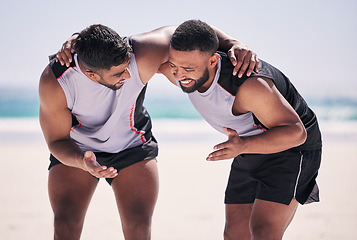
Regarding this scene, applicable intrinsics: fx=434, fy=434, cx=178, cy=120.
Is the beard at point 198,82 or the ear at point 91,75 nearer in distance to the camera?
the ear at point 91,75

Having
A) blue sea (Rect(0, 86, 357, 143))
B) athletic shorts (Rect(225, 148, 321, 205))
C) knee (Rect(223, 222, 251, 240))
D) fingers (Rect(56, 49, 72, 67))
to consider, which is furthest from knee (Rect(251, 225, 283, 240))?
blue sea (Rect(0, 86, 357, 143))

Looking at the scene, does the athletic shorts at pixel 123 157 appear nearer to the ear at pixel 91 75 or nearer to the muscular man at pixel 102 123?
the muscular man at pixel 102 123

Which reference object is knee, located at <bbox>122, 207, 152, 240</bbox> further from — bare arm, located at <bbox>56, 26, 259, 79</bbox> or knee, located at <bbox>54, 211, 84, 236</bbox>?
bare arm, located at <bbox>56, 26, 259, 79</bbox>

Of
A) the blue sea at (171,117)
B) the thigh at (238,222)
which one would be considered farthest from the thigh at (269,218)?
the blue sea at (171,117)

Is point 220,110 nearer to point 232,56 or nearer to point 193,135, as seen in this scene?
point 232,56

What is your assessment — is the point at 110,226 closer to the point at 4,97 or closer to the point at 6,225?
the point at 6,225

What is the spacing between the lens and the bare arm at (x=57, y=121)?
126 inches

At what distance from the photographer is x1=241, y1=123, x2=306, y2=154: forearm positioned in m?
2.93

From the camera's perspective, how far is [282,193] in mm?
3361

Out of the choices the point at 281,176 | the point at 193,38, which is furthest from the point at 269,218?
the point at 193,38

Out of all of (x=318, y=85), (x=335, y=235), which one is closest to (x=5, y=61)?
(x=318, y=85)

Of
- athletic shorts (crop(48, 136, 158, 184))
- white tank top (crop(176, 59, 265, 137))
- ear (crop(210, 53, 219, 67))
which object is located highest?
ear (crop(210, 53, 219, 67))

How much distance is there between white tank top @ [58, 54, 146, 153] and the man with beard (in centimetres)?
43

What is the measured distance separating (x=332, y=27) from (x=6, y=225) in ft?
139
